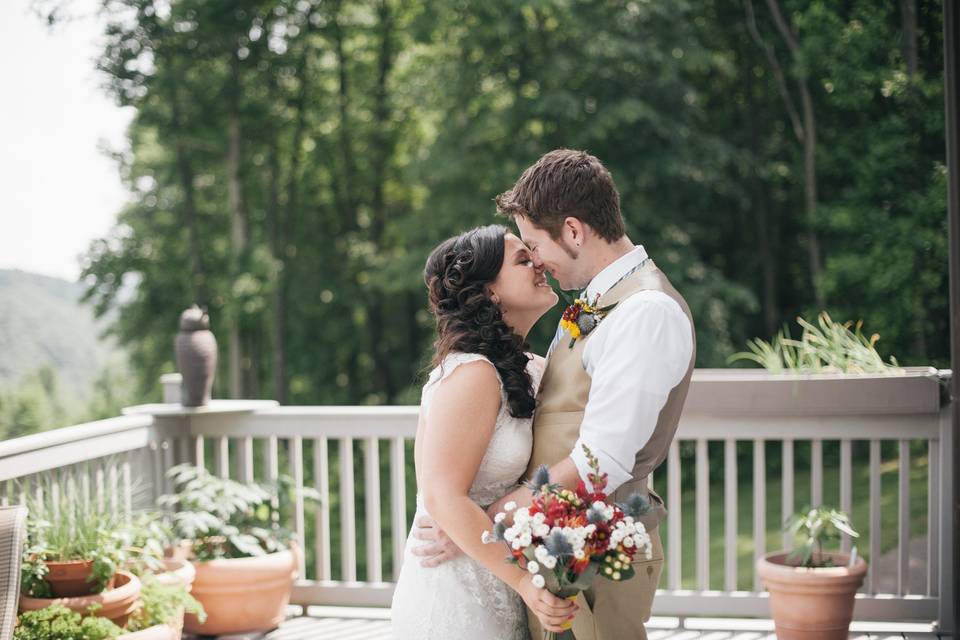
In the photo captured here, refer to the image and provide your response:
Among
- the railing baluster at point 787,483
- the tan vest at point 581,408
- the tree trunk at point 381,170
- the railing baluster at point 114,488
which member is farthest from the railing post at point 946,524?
the tree trunk at point 381,170

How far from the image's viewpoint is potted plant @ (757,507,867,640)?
326cm

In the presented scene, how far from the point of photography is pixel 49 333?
50.5 ft

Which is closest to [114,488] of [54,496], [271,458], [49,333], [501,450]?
[54,496]

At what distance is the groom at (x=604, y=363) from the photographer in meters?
1.81

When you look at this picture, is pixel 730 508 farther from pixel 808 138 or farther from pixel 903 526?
pixel 808 138

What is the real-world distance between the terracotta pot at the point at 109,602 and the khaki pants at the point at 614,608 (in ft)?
5.33

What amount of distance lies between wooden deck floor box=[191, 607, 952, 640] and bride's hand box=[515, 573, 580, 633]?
193cm

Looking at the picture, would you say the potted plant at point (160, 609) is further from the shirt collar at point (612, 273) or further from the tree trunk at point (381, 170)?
the tree trunk at point (381, 170)

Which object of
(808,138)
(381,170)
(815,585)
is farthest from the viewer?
(381,170)

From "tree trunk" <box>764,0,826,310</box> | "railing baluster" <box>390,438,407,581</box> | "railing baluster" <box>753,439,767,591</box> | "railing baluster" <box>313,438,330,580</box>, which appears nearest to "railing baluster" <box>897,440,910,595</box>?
"railing baluster" <box>753,439,767,591</box>

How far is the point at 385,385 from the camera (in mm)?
15258

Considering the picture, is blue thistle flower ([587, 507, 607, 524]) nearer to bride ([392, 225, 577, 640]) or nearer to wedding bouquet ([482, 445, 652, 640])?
wedding bouquet ([482, 445, 652, 640])

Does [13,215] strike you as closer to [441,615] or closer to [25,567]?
[25,567]

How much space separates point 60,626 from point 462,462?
1528 mm
